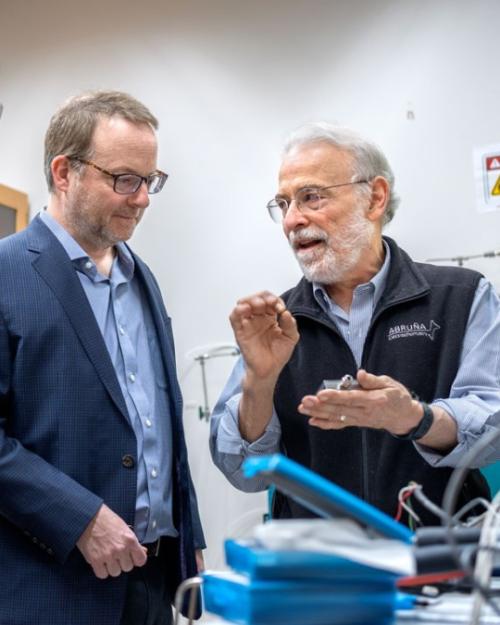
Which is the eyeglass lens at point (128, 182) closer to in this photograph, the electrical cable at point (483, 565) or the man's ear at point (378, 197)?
the man's ear at point (378, 197)

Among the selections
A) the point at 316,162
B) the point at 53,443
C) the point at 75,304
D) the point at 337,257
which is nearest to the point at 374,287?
the point at 337,257

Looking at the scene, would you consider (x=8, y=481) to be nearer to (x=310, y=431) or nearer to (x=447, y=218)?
(x=310, y=431)

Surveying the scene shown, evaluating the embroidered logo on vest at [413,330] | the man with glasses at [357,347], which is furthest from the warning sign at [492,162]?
the embroidered logo on vest at [413,330]

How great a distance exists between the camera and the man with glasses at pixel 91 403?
4.86ft

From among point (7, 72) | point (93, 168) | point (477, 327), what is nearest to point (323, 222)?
point (477, 327)

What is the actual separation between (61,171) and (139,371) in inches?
21.3

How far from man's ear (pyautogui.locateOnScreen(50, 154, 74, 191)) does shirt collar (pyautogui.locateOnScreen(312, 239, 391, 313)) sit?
26.3 inches

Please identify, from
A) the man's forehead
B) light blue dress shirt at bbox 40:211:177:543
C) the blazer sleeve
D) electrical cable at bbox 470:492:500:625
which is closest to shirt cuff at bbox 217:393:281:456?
light blue dress shirt at bbox 40:211:177:543

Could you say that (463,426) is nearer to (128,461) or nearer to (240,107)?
(128,461)

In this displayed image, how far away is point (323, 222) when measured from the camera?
1816mm

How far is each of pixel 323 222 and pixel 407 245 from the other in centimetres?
116

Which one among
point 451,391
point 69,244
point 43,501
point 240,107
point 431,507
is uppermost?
point 240,107

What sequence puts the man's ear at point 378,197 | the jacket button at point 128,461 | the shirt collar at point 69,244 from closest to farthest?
the jacket button at point 128,461 < the shirt collar at point 69,244 < the man's ear at point 378,197

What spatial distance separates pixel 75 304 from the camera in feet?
5.41
